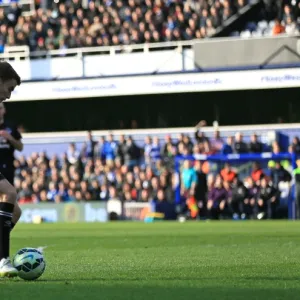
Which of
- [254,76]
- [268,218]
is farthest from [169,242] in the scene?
[254,76]

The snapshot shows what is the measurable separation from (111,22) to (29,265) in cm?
2883

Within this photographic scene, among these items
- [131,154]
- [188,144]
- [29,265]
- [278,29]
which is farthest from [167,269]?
[278,29]

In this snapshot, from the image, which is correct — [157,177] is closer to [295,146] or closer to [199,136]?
[199,136]

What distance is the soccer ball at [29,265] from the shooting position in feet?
30.0

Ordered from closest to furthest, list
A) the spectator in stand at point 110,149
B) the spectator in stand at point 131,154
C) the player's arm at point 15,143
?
1. the player's arm at point 15,143
2. the spectator in stand at point 131,154
3. the spectator in stand at point 110,149

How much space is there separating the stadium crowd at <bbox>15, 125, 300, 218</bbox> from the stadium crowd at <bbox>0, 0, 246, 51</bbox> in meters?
3.87

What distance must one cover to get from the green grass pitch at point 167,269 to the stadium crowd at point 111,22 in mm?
18032

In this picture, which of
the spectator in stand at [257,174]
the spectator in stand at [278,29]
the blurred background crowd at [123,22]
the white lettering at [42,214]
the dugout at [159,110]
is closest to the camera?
the spectator in stand at [257,174]

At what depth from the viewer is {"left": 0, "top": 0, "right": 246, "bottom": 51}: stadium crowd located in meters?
35.2

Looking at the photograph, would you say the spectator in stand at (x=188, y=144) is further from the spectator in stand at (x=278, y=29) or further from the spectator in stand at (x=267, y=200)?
the spectator in stand at (x=278, y=29)

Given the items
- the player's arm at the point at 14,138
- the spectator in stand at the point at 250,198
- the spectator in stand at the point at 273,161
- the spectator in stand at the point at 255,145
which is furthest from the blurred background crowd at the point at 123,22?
the player's arm at the point at 14,138

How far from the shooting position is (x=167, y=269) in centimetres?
1045

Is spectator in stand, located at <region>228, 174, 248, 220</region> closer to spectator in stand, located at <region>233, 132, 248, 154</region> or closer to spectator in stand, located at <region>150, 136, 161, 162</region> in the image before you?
spectator in stand, located at <region>233, 132, 248, 154</region>

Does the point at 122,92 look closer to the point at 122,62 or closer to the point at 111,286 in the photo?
the point at 122,62
